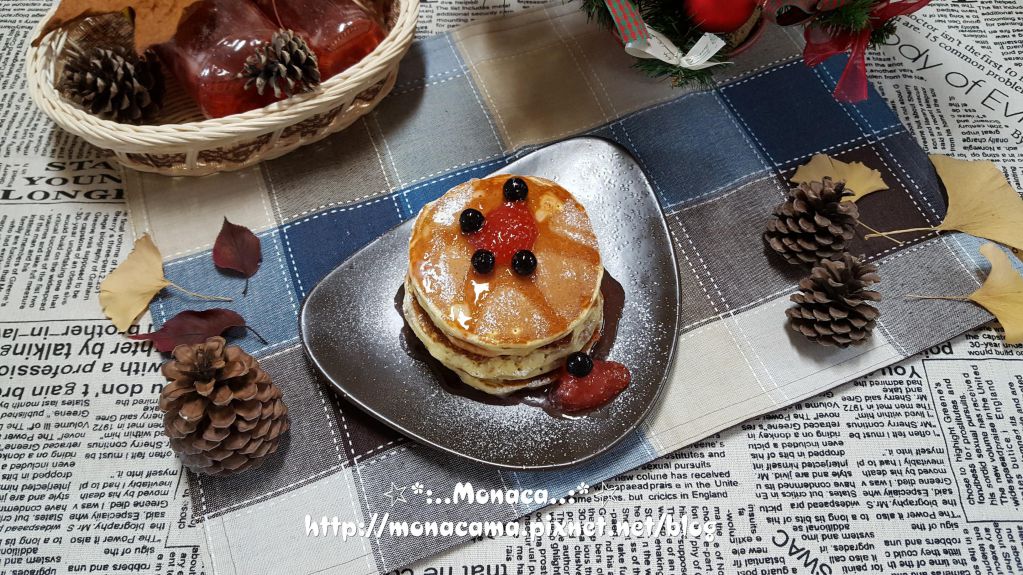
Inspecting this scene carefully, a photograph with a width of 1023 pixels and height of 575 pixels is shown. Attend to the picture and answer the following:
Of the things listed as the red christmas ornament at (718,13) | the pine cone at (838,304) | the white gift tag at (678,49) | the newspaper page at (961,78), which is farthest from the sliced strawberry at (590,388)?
the newspaper page at (961,78)

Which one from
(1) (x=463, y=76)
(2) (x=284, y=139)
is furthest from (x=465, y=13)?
(2) (x=284, y=139)

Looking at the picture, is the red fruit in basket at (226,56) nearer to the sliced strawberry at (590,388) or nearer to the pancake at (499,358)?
the pancake at (499,358)

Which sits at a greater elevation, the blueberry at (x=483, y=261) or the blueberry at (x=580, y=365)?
the blueberry at (x=483, y=261)

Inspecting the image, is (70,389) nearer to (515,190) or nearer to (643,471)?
(515,190)

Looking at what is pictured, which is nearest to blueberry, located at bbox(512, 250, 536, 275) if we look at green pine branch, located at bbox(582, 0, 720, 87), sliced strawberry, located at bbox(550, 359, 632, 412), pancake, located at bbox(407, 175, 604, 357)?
pancake, located at bbox(407, 175, 604, 357)

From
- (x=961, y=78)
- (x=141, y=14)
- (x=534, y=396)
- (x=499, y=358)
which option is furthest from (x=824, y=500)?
(x=141, y=14)

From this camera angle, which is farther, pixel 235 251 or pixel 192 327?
pixel 235 251

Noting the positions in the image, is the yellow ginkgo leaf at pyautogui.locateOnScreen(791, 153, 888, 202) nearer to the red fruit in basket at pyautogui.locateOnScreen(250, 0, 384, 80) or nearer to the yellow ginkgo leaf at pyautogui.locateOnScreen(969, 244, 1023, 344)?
the yellow ginkgo leaf at pyautogui.locateOnScreen(969, 244, 1023, 344)
